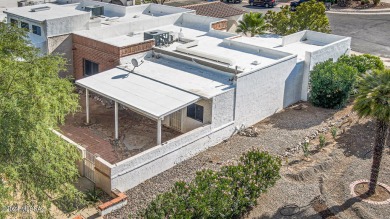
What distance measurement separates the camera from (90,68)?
34.4 metres

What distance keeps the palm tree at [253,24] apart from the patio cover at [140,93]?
13.9 meters

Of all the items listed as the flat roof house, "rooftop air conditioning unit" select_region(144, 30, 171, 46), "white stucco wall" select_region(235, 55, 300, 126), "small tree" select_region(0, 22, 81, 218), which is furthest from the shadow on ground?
"rooftop air conditioning unit" select_region(144, 30, 171, 46)

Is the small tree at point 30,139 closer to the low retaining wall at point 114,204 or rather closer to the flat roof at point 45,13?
the low retaining wall at point 114,204

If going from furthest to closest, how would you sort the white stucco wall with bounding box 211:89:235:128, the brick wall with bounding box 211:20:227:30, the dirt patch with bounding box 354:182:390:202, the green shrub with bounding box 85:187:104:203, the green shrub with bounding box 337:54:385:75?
the brick wall with bounding box 211:20:227:30, the green shrub with bounding box 337:54:385:75, the white stucco wall with bounding box 211:89:235:128, the dirt patch with bounding box 354:182:390:202, the green shrub with bounding box 85:187:104:203

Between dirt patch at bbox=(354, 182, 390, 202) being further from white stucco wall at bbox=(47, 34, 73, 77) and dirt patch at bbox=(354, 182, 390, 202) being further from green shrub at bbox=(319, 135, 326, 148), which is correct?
white stucco wall at bbox=(47, 34, 73, 77)

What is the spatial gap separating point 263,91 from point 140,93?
8.28 metres

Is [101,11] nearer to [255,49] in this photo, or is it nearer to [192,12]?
[192,12]

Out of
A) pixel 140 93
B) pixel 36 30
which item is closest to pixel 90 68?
pixel 36 30

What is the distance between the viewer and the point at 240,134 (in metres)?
29.5

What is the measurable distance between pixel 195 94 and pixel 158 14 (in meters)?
19.3

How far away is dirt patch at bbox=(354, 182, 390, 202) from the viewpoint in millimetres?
22500

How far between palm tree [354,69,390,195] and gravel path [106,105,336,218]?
435 centimetres

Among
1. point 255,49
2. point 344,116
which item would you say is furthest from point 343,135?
point 255,49

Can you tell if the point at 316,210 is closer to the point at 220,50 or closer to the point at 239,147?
the point at 239,147
